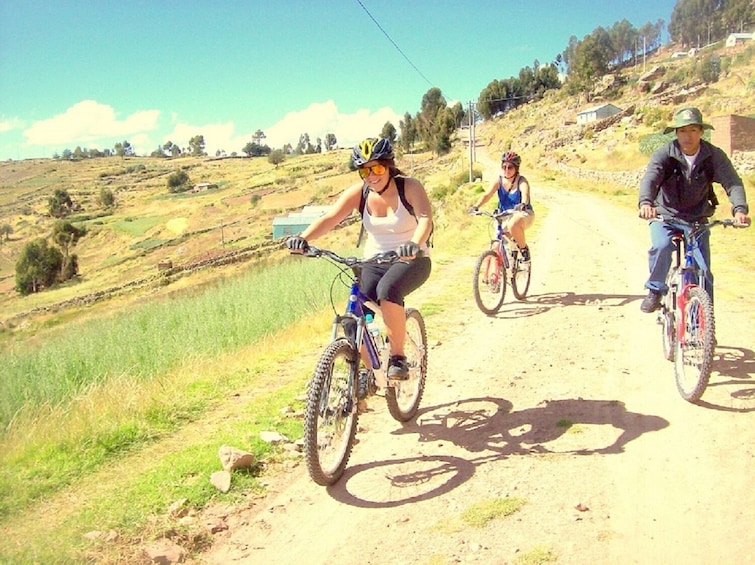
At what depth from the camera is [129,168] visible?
6993 inches

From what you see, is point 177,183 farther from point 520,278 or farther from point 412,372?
point 412,372

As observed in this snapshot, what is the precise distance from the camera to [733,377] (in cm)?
563

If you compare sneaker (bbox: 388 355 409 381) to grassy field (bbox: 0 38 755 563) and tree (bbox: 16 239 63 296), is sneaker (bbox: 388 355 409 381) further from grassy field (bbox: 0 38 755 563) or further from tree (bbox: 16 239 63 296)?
tree (bbox: 16 239 63 296)

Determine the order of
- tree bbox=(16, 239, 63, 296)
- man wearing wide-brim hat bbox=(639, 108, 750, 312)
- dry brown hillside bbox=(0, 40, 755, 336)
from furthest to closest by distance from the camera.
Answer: tree bbox=(16, 239, 63, 296), dry brown hillside bbox=(0, 40, 755, 336), man wearing wide-brim hat bbox=(639, 108, 750, 312)

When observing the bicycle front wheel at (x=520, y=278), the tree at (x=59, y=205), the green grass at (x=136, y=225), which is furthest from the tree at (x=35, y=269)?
the bicycle front wheel at (x=520, y=278)

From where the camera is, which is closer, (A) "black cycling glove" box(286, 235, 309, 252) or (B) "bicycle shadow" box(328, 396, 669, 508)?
(B) "bicycle shadow" box(328, 396, 669, 508)

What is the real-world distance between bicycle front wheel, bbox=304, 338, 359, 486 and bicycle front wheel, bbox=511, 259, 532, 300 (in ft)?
18.6

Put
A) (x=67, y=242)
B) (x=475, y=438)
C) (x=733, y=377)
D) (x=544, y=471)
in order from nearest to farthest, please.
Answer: (x=544, y=471) → (x=475, y=438) → (x=733, y=377) → (x=67, y=242)

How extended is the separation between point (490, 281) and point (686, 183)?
12.4 feet

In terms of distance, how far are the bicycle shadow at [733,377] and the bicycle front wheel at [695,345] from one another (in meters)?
0.17

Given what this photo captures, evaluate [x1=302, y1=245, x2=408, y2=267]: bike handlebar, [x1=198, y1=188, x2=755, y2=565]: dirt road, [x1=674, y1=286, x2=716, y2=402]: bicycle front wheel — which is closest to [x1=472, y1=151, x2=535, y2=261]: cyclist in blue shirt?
[x1=198, y1=188, x2=755, y2=565]: dirt road

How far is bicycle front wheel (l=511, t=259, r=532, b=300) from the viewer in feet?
31.0

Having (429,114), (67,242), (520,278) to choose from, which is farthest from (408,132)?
(520,278)

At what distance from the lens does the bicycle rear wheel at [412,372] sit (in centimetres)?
510
